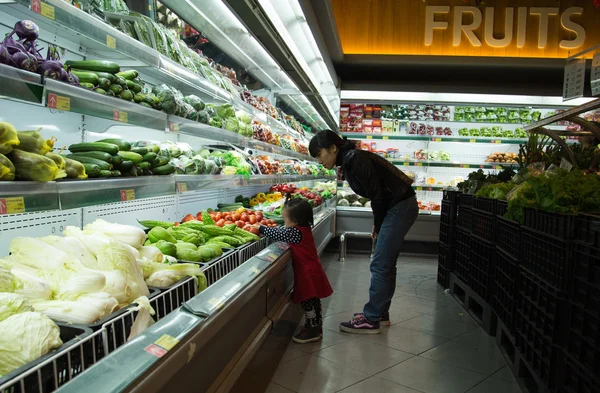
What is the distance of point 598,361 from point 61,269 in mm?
2103

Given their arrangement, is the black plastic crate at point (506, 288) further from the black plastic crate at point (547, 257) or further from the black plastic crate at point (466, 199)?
the black plastic crate at point (466, 199)

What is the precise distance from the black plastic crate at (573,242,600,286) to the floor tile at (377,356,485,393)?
1.11 metres

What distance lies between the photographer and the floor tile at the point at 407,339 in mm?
3502

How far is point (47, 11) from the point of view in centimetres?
150

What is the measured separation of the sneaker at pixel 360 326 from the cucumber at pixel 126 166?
7.80 feet

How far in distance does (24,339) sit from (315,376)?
218 centimetres

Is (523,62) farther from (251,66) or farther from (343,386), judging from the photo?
(343,386)

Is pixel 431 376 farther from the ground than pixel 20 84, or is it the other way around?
pixel 20 84

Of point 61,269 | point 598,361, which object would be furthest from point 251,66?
point 598,361

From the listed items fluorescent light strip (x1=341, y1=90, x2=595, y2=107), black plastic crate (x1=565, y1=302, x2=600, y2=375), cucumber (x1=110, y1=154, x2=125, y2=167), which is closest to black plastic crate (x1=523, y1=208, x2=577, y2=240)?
black plastic crate (x1=565, y1=302, x2=600, y2=375)

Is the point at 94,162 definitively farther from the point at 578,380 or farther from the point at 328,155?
the point at 578,380

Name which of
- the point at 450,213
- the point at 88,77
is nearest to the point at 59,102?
the point at 88,77

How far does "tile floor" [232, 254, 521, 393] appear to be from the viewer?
9.30 ft

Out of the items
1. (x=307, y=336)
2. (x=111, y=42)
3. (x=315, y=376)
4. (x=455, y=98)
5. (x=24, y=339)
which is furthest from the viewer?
(x=455, y=98)
